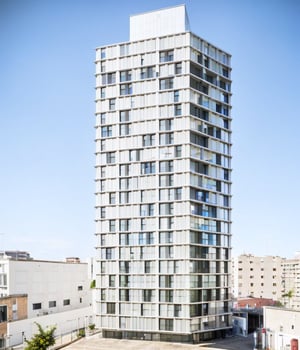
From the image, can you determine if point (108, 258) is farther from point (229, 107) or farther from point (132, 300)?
point (229, 107)

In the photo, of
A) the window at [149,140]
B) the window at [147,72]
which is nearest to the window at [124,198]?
the window at [149,140]

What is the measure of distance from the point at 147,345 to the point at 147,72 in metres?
17.1

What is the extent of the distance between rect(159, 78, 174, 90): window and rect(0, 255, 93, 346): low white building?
1560cm

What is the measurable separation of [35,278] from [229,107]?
60.3ft

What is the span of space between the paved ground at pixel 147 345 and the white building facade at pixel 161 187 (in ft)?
2.36

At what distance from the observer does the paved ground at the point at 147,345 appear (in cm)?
3203

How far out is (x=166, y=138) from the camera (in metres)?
34.8

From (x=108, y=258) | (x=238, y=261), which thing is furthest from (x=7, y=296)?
(x=238, y=261)

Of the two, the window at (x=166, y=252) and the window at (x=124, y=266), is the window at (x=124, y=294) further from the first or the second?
the window at (x=166, y=252)

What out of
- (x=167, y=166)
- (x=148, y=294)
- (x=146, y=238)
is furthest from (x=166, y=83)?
(x=148, y=294)

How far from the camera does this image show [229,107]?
38125 millimetres

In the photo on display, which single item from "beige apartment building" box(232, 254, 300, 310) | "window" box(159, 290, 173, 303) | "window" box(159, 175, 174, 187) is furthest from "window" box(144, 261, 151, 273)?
"beige apartment building" box(232, 254, 300, 310)

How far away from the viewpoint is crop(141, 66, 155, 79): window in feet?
117

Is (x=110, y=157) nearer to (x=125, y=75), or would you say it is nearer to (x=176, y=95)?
(x=125, y=75)
